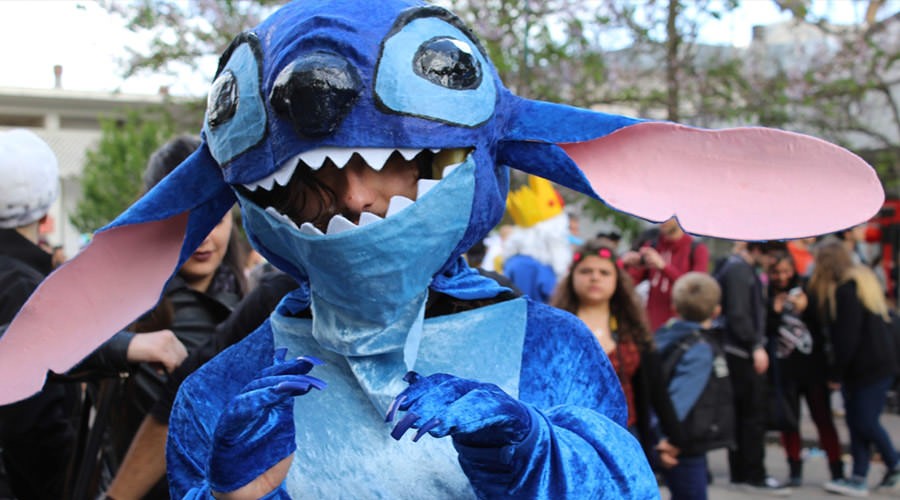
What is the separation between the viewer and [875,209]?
1.74 meters

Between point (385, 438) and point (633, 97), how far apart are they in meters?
8.43

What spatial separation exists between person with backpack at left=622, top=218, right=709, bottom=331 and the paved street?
4.18 ft

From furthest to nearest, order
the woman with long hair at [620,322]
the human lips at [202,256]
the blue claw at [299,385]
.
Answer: the woman with long hair at [620,322], the human lips at [202,256], the blue claw at [299,385]

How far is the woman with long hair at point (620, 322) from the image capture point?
442cm

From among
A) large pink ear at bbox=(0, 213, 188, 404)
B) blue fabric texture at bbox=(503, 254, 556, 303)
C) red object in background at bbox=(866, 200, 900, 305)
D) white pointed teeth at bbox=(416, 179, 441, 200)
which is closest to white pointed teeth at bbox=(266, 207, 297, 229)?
white pointed teeth at bbox=(416, 179, 441, 200)

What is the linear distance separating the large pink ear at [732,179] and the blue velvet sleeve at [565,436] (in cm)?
28

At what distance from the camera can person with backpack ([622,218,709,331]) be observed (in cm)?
707

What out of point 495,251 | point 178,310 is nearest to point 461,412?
point 178,310

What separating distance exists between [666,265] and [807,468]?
2.09m

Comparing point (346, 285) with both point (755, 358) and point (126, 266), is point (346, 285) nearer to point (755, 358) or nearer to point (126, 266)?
point (126, 266)

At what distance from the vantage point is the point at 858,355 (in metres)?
6.42


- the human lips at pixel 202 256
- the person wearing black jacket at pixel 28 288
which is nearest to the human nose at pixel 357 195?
the human lips at pixel 202 256

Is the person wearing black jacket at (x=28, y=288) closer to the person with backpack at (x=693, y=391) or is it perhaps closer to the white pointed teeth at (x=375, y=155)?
the white pointed teeth at (x=375, y=155)

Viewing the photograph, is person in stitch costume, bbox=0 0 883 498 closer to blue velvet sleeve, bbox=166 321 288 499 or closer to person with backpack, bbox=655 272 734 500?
blue velvet sleeve, bbox=166 321 288 499
